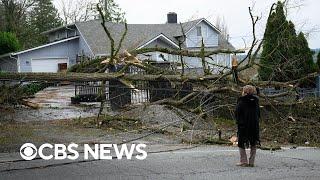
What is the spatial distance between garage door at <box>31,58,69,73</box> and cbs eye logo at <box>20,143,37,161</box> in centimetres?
2811

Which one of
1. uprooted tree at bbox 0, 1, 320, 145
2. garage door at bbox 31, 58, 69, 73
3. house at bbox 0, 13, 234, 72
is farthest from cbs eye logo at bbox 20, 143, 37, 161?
garage door at bbox 31, 58, 69, 73

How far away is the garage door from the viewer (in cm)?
3822

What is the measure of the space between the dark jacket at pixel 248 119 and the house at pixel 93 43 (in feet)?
86.6

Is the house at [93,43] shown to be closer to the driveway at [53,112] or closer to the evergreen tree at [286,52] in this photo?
the evergreen tree at [286,52]

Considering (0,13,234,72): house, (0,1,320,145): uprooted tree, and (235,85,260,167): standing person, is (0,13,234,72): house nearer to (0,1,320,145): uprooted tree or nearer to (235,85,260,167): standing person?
(0,1,320,145): uprooted tree

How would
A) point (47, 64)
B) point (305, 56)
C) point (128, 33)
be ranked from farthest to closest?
point (128, 33), point (47, 64), point (305, 56)

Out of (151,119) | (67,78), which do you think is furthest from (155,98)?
(67,78)

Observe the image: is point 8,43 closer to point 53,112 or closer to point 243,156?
point 53,112

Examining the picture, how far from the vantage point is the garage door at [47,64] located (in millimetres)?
38219

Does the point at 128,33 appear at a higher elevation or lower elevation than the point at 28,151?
higher

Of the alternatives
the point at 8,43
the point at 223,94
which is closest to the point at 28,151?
the point at 223,94

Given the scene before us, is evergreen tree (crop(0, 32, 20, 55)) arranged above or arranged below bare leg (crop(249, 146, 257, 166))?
above

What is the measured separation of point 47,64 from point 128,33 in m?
6.66

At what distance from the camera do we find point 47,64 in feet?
128
